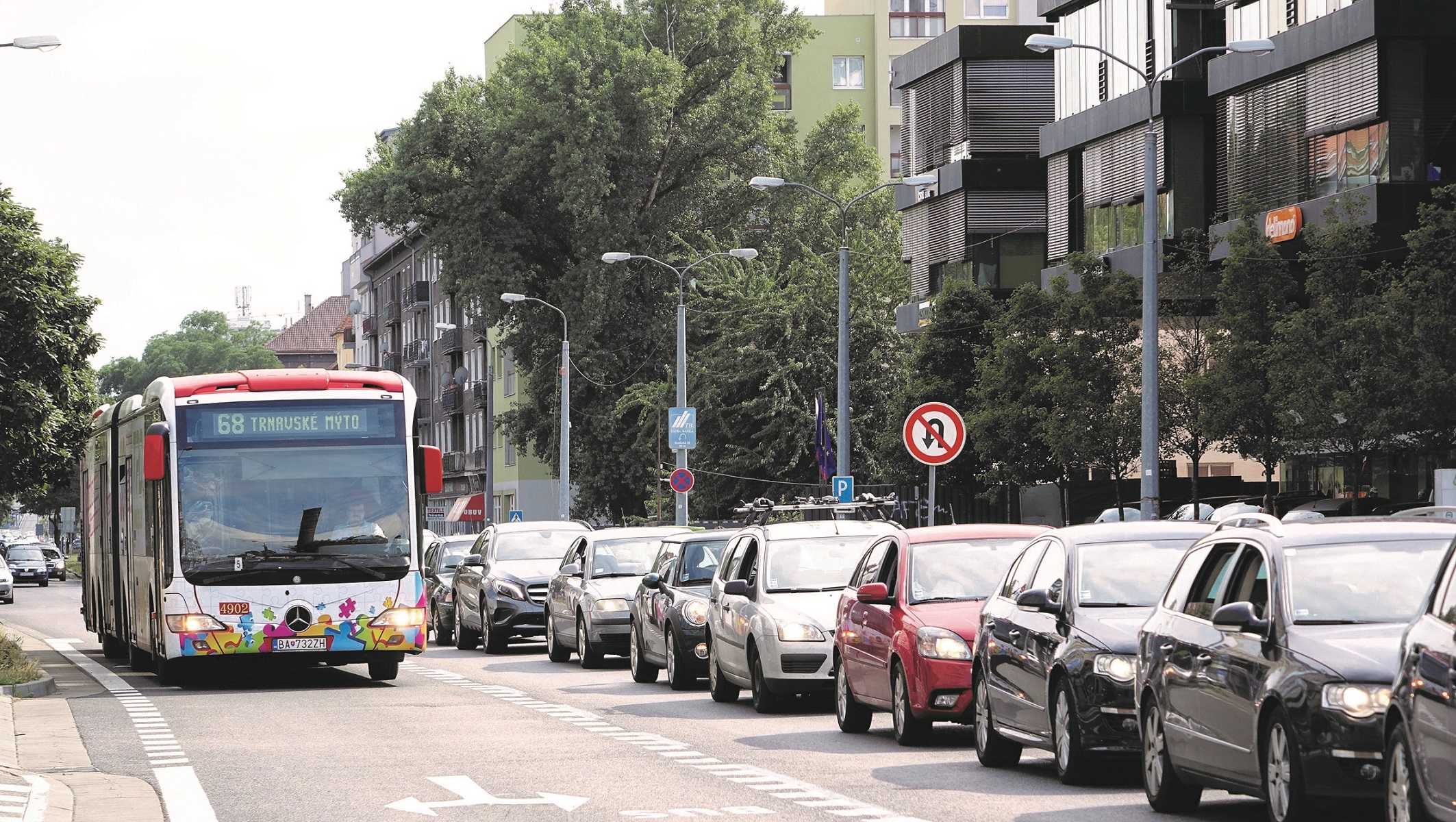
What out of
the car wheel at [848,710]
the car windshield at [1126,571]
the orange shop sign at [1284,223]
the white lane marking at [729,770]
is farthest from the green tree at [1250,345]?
the car windshield at [1126,571]

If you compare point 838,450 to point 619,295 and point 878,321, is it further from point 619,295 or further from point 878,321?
point 619,295

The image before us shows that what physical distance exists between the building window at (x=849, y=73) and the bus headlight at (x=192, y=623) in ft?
257

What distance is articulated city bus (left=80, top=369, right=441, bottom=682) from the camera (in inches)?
887

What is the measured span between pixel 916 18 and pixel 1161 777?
8902cm

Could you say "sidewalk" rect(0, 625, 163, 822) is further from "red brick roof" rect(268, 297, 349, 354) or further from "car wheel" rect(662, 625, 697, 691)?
"red brick roof" rect(268, 297, 349, 354)

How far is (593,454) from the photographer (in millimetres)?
67500

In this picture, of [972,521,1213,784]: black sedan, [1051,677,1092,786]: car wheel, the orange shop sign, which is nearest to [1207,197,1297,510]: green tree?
the orange shop sign

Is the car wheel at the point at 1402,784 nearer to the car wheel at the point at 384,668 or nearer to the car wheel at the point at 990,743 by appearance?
the car wheel at the point at 990,743

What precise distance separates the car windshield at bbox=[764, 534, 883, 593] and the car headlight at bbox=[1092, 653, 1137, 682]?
7.12 meters

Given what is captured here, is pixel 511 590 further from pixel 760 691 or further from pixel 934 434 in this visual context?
pixel 760 691

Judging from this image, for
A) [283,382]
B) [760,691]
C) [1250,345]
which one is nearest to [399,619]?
[283,382]

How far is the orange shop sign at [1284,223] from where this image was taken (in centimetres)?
3941

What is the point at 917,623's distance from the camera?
51.4ft

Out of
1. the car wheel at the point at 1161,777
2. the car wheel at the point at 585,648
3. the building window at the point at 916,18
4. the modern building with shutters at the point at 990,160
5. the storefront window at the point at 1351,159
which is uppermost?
the building window at the point at 916,18
